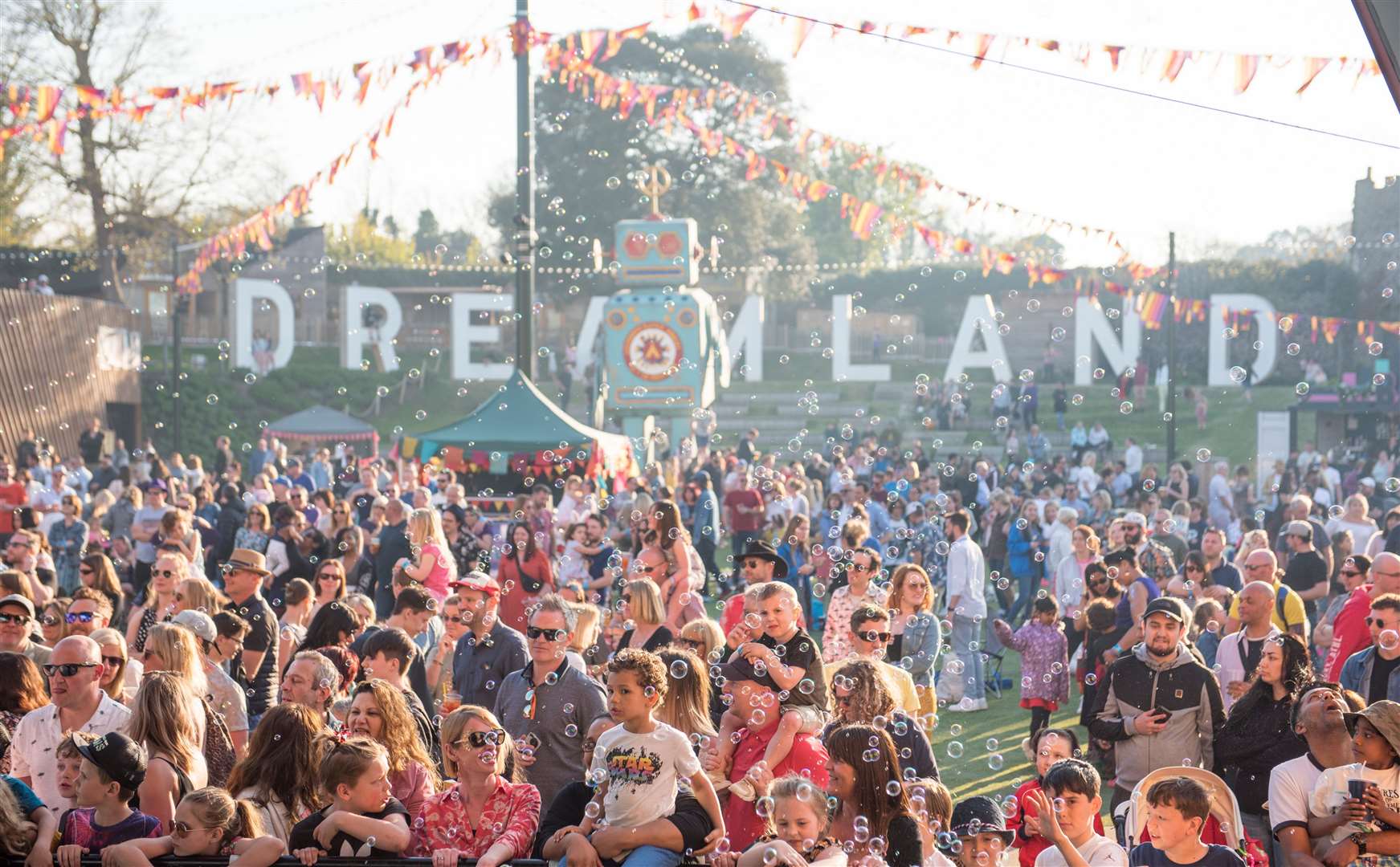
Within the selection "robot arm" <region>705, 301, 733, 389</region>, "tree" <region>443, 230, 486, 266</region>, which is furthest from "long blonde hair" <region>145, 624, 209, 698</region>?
"tree" <region>443, 230, 486, 266</region>

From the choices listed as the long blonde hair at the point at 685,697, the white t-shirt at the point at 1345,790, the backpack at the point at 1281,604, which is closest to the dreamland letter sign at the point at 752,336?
the backpack at the point at 1281,604

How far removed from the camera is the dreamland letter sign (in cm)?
3359

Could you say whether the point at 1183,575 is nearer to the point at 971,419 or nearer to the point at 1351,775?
the point at 1351,775

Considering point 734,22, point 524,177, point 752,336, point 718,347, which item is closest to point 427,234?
point 752,336

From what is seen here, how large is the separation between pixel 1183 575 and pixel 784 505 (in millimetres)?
6082

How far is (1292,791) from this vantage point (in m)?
5.30

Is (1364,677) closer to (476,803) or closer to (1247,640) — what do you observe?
(1247,640)

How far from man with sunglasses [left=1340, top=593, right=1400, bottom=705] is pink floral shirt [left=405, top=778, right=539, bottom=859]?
350 centimetres

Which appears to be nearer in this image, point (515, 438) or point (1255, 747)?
point (1255, 747)

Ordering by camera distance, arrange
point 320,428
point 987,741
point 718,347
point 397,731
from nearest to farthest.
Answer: point 397,731, point 987,741, point 718,347, point 320,428

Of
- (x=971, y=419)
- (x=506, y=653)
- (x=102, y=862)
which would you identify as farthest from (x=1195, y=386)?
(x=102, y=862)

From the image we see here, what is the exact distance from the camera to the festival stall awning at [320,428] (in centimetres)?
3173

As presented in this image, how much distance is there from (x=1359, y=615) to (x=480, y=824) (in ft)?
15.0

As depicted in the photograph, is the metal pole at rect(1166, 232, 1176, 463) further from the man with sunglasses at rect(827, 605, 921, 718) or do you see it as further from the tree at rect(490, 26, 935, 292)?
the tree at rect(490, 26, 935, 292)
